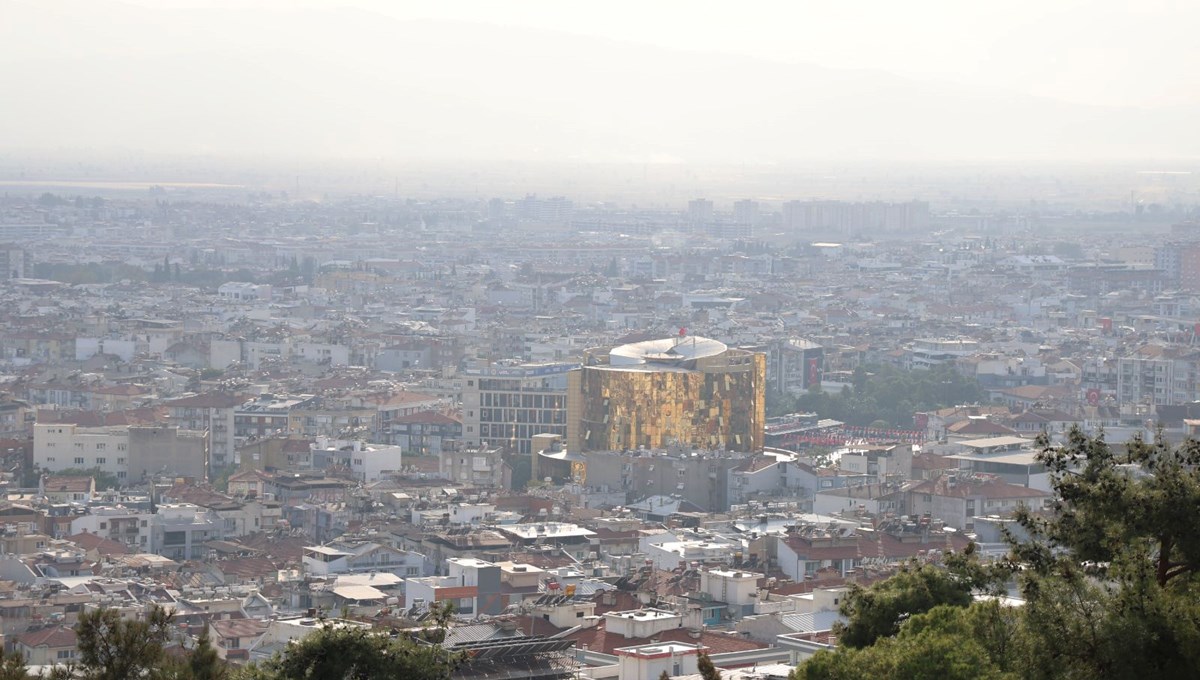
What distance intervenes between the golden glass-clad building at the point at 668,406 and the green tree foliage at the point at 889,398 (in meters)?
10.8

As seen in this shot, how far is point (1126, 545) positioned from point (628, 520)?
25992 millimetres

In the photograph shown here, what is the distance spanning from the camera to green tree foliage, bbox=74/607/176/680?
15.0 meters

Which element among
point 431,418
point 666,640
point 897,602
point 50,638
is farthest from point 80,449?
point 897,602

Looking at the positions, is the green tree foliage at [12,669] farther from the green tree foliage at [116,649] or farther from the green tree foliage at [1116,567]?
the green tree foliage at [1116,567]

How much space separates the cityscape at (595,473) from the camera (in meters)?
15.0

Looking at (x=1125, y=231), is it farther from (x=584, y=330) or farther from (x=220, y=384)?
(x=220, y=384)

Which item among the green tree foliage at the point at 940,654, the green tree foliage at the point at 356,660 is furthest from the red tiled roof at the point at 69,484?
A: the green tree foliage at the point at 940,654

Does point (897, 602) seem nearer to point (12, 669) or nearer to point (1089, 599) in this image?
point (1089, 599)

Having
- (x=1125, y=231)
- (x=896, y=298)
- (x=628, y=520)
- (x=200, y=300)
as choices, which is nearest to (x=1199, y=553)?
(x=628, y=520)

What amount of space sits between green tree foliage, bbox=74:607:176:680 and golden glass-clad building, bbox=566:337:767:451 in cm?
3250

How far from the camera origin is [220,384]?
2343 inches

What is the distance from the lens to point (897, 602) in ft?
57.2

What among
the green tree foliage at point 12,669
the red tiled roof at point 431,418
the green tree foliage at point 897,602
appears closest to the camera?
the green tree foliage at point 12,669

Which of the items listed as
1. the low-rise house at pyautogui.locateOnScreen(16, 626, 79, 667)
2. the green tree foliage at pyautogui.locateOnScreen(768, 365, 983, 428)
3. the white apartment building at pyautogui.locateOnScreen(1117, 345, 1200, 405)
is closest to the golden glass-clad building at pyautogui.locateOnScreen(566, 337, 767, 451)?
the green tree foliage at pyautogui.locateOnScreen(768, 365, 983, 428)
